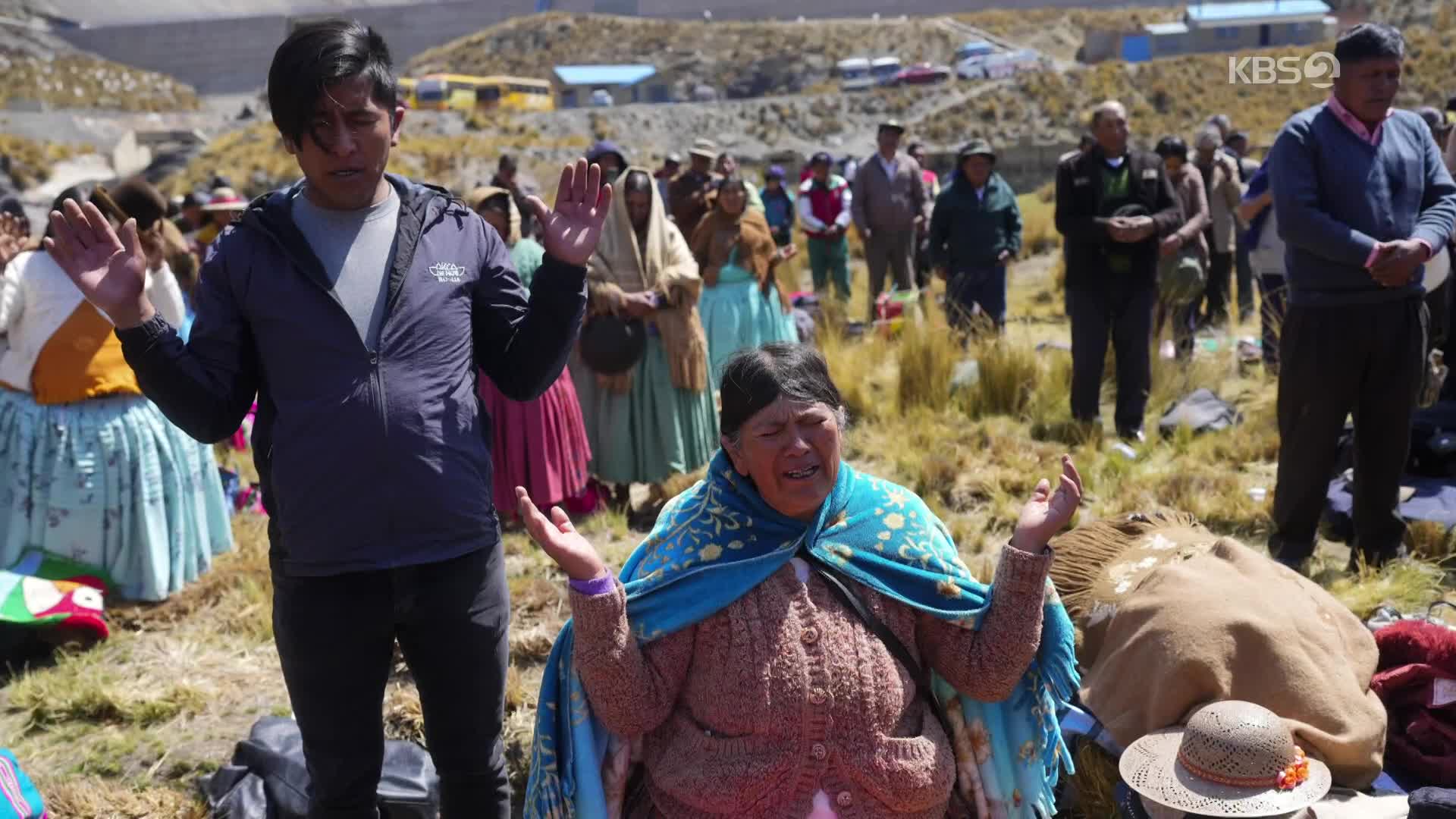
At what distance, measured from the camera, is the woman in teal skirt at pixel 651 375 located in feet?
21.7

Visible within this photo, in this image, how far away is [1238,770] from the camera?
8.80 feet

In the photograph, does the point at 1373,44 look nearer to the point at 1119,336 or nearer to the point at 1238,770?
the point at 1119,336

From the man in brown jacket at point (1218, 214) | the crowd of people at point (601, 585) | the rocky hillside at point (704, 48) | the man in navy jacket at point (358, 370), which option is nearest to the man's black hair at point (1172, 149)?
the man in brown jacket at point (1218, 214)

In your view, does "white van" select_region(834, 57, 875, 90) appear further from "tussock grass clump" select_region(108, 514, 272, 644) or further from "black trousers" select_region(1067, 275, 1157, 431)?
"tussock grass clump" select_region(108, 514, 272, 644)

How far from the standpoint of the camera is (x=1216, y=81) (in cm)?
4425

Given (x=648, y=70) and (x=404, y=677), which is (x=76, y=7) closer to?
(x=648, y=70)

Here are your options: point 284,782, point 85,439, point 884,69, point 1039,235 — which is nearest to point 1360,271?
point 284,782

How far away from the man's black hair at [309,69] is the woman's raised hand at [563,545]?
2.73 ft

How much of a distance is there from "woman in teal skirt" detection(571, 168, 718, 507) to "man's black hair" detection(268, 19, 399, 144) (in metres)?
4.02

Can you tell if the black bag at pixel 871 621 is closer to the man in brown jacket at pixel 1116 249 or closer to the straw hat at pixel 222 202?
the man in brown jacket at pixel 1116 249

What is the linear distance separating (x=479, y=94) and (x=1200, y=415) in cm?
5533

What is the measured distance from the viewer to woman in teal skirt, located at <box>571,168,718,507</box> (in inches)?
261

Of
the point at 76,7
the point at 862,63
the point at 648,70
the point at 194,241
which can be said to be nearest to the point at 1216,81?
the point at 862,63

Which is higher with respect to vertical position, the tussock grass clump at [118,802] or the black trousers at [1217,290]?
the tussock grass clump at [118,802]
